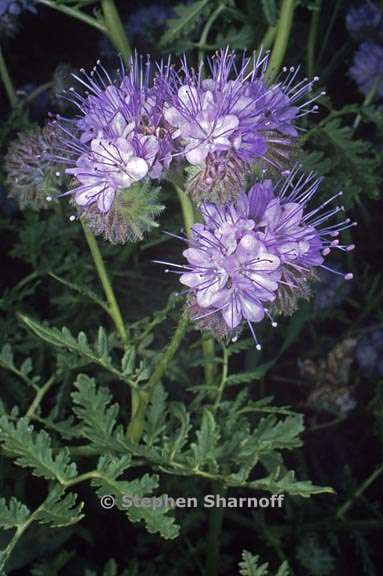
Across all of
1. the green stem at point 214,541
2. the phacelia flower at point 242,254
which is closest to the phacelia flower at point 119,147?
the phacelia flower at point 242,254

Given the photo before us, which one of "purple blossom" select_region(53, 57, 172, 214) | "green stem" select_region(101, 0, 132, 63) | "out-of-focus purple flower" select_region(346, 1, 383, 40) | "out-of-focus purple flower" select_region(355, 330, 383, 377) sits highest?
"out-of-focus purple flower" select_region(346, 1, 383, 40)

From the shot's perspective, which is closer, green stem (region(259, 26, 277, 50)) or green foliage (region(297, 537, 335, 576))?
green foliage (region(297, 537, 335, 576))

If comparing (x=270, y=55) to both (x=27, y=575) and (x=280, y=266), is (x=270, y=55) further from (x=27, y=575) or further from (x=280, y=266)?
(x=27, y=575)

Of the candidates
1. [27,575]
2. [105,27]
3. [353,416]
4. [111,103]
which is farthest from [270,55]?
[27,575]

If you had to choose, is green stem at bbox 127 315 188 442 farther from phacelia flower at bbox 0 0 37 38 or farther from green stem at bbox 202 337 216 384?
phacelia flower at bbox 0 0 37 38

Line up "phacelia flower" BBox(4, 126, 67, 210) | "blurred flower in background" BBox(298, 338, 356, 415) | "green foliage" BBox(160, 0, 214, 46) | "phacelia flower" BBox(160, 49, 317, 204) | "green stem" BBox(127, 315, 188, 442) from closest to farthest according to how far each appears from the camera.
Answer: "phacelia flower" BBox(160, 49, 317, 204) < "green stem" BBox(127, 315, 188, 442) < "phacelia flower" BBox(4, 126, 67, 210) < "green foliage" BBox(160, 0, 214, 46) < "blurred flower in background" BBox(298, 338, 356, 415)

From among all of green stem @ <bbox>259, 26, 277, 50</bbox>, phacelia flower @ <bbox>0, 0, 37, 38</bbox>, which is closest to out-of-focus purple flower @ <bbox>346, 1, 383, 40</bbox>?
green stem @ <bbox>259, 26, 277, 50</bbox>

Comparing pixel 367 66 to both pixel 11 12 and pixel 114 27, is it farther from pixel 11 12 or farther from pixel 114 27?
pixel 11 12
